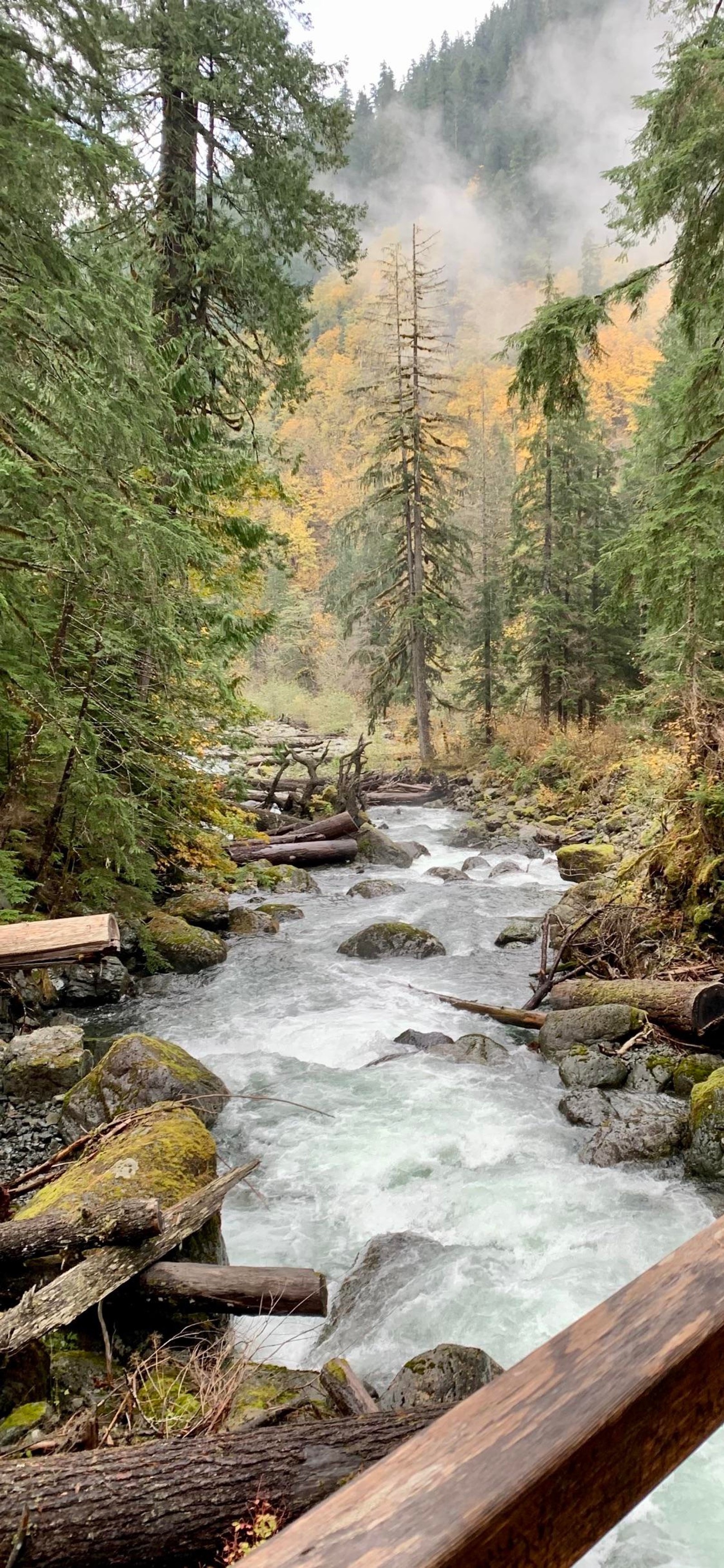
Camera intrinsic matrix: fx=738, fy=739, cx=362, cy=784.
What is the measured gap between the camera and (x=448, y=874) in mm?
14000

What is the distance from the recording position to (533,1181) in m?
5.21

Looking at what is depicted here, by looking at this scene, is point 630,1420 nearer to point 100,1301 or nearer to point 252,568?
point 100,1301

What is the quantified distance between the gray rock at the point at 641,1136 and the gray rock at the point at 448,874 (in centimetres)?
815

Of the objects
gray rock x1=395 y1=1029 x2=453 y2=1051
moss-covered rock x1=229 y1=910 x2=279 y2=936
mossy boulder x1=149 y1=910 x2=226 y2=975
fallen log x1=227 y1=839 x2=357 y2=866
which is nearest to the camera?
gray rock x1=395 y1=1029 x2=453 y2=1051

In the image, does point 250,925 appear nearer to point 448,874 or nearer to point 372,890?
point 372,890

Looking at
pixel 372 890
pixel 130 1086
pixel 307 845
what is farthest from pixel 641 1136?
pixel 307 845

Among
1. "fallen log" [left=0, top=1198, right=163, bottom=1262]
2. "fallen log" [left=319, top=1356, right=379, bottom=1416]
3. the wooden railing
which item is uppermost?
the wooden railing

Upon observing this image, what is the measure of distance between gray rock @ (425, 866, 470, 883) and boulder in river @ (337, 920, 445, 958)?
145 inches

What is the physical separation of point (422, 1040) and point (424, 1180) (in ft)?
7.06

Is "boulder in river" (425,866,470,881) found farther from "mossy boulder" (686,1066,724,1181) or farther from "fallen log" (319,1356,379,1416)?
"fallen log" (319,1356,379,1416)

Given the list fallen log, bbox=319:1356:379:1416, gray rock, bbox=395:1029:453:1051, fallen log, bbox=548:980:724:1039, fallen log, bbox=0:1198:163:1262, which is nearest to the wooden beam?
fallen log, bbox=0:1198:163:1262

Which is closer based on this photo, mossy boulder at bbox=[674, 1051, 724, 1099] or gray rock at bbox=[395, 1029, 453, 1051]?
mossy boulder at bbox=[674, 1051, 724, 1099]

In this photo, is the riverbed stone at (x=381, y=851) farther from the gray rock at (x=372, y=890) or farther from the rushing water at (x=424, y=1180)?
the rushing water at (x=424, y=1180)

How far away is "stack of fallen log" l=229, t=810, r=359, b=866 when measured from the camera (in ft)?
46.9
